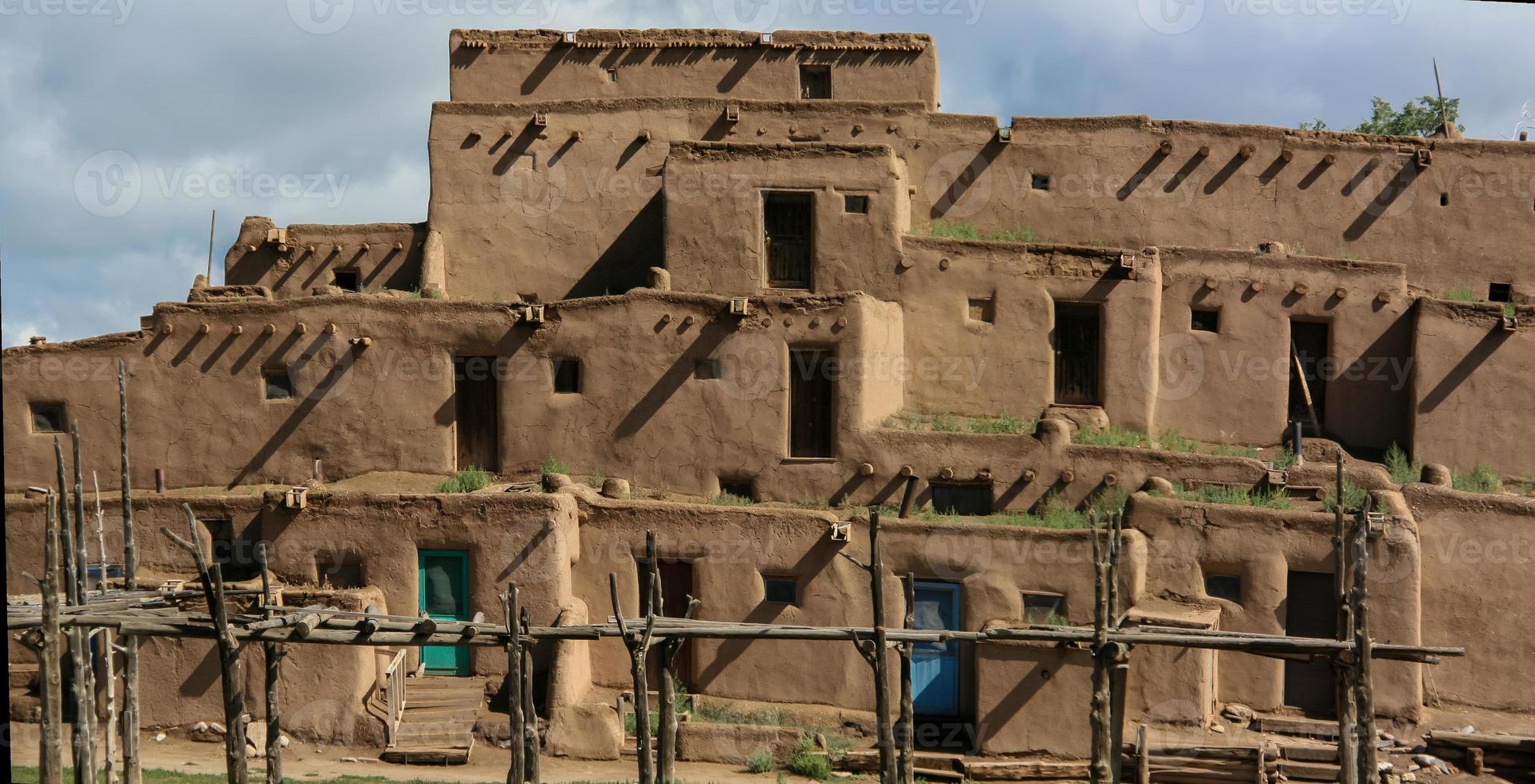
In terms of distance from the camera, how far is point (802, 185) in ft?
84.7

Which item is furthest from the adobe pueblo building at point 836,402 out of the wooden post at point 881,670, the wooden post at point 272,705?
the wooden post at point 881,670

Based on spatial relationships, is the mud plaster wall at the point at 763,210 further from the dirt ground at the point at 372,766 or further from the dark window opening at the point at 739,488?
the dirt ground at the point at 372,766

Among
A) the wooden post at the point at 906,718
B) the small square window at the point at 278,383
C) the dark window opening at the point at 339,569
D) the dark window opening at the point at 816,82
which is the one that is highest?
the dark window opening at the point at 816,82

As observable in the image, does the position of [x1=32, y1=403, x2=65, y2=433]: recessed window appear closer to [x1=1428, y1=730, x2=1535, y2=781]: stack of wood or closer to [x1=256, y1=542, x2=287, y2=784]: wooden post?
[x1=256, y1=542, x2=287, y2=784]: wooden post

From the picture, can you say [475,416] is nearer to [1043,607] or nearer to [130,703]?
[130,703]

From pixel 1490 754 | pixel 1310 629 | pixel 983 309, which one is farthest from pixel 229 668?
pixel 1490 754

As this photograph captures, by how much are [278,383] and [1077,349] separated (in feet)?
44.2

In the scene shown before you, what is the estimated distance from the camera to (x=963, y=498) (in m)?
24.2

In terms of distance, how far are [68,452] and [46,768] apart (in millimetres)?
10973

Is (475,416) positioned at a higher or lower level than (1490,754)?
higher

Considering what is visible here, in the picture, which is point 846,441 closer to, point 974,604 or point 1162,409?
point 974,604

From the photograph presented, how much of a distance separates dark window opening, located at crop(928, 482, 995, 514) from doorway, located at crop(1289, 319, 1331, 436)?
611 centimetres

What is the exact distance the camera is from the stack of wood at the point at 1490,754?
21.3 meters

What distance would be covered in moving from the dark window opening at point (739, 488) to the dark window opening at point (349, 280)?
879cm
